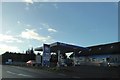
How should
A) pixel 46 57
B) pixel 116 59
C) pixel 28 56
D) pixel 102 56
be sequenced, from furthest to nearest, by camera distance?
pixel 28 56 → pixel 102 56 → pixel 116 59 → pixel 46 57

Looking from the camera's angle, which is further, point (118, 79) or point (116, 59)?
point (116, 59)

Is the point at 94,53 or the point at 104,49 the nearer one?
the point at 104,49

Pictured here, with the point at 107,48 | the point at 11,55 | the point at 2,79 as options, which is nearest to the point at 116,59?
the point at 107,48

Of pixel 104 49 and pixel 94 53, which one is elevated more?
pixel 104 49

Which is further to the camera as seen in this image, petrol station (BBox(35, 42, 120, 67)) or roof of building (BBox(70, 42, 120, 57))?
roof of building (BBox(70, 42, 120, 57))

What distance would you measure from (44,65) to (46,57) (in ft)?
4.70

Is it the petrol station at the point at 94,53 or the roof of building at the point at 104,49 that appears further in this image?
the roof of building at the point at 104,49

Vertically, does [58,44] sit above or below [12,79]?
above

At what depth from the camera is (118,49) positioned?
58312 mm

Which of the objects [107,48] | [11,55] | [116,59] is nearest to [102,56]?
[107,48]

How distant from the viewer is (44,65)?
39.2m

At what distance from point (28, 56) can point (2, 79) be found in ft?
280

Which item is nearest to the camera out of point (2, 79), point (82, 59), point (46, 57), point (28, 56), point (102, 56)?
point (2, 79)

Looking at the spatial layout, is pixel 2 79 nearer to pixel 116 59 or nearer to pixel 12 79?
pixel 12 79
